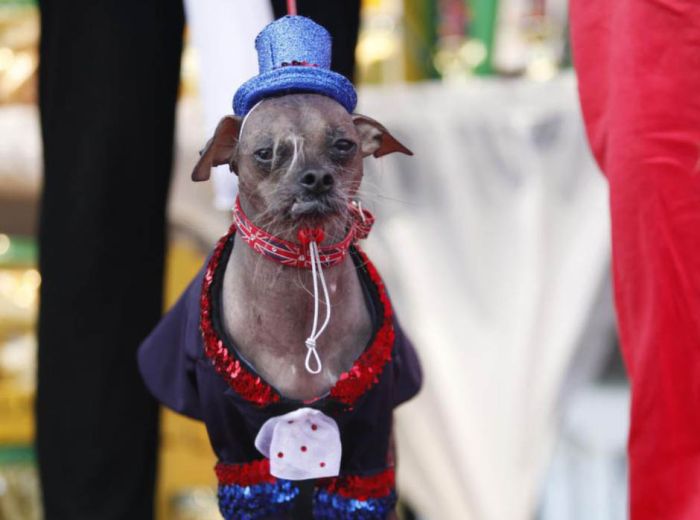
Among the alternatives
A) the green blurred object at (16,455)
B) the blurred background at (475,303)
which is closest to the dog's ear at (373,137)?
the blurred background at (475,303)

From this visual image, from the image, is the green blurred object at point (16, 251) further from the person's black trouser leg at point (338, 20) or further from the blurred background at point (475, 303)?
the person's black trouser leg at point (338, 20)

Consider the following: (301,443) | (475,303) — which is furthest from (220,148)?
(475,303)

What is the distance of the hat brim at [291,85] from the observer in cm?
98

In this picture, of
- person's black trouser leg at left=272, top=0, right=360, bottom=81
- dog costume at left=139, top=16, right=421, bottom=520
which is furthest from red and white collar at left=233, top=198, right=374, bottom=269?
person's black trouser leg at left=272, top=0, right=360, bottom=81

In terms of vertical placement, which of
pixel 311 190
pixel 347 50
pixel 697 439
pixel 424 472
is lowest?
pixel 424 472

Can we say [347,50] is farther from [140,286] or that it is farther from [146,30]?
[140,286]

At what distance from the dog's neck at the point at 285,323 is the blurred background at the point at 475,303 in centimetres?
Answer: 61

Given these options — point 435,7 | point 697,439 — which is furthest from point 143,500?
point 435,7

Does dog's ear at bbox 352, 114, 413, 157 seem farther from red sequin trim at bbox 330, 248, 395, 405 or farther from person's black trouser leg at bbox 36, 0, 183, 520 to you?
person's black trouser leg at bbox 36, 0, 183, 520

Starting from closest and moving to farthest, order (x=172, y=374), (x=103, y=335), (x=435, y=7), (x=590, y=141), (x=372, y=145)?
(x=372, y=145) < (x=172, y=374) < (x=590, y=141) < (x=103, y=335) < (x=435, y=7)

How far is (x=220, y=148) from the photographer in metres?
1.03

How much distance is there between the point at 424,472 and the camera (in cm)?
172

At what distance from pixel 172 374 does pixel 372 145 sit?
337mm

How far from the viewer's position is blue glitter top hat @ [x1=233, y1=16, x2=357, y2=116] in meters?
0.98
